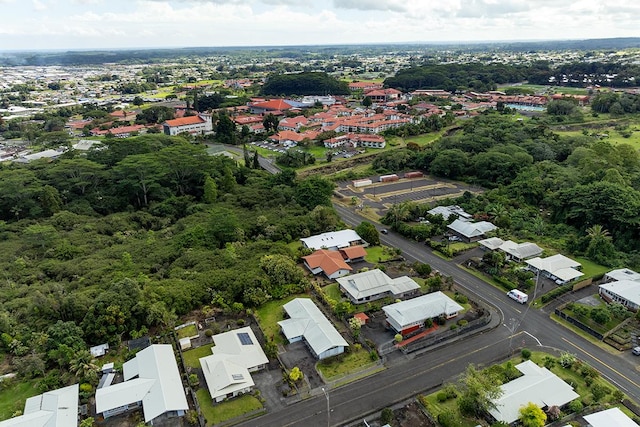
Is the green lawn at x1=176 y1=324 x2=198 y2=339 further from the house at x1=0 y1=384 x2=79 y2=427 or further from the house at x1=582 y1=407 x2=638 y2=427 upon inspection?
the house at x1=582 y1=407 x2=638 y2=427

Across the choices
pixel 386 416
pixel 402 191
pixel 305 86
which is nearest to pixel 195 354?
pixel 386 416

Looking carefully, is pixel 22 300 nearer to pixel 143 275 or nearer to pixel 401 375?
pixel 143 275

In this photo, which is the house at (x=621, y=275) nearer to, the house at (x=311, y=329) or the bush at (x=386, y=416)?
the house at (x=311, y=329)

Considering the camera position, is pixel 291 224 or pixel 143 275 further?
pixel 291 224

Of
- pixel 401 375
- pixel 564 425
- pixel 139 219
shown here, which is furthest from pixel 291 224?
pixel 564 425

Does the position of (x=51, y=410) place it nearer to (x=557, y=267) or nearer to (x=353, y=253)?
(x=353, y=253)

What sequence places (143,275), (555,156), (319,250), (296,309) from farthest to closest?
(555,156) < (319,250) < (143,275) < (296,309)

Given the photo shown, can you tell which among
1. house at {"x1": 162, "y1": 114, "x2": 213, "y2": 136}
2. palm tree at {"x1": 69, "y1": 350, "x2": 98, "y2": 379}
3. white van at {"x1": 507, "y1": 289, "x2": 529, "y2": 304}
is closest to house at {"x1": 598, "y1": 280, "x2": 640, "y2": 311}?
white van at {"x1": 507, "y1": 289, "x2": 529, "y2": 304}
